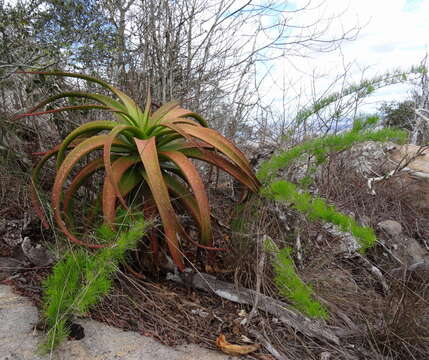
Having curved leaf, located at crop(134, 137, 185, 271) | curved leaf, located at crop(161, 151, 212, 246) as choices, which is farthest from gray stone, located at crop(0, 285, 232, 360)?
curved leaf, located at crop(161, 151, 212, 246)

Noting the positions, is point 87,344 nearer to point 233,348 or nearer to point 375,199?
point 233,348

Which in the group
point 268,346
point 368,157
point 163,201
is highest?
point 368,157

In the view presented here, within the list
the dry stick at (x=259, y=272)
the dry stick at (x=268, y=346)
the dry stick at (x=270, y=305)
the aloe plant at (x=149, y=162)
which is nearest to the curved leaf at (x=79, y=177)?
the aloe plant at (x=149, y=162)

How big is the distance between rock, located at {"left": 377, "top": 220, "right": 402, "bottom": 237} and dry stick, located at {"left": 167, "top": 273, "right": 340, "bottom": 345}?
1.55 metres

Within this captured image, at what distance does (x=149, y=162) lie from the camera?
173cm

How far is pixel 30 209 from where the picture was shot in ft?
7.13

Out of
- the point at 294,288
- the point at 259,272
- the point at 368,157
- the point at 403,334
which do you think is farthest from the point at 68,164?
the point at 368,157

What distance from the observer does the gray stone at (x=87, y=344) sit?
1.29 metres

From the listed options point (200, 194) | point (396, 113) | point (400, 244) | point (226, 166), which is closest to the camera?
point (200, 194)

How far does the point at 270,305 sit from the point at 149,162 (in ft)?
3.13

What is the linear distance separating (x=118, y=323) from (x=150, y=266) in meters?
0.44

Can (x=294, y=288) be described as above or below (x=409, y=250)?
above

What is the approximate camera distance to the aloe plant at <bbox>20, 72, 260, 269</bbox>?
66.8 inches

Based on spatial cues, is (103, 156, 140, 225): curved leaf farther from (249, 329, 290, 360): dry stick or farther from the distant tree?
the distant tree
